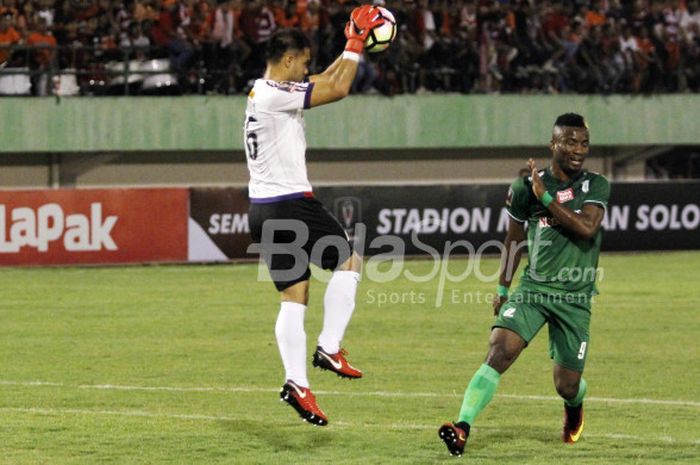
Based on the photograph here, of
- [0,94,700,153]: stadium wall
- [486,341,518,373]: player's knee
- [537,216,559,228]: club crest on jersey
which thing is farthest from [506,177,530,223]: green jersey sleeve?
[0,94,700,153]: stadium wall

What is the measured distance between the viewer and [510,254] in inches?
338

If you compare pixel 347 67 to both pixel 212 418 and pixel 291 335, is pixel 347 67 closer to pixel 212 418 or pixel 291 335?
pixel 291 335

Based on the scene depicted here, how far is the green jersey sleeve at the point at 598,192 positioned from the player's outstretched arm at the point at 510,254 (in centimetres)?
46

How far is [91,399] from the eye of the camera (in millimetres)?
11266

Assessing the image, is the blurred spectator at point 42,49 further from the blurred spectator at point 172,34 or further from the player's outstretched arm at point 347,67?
the player's outstretched arm at point 347,67

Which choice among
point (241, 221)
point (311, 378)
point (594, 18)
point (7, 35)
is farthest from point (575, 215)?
point (594, 18)

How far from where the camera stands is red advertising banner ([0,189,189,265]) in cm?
2330

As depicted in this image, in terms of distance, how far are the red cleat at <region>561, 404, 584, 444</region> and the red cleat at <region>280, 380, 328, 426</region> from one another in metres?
1.70

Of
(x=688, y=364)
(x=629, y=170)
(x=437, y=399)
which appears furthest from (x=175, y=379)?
(x=629, y=170)

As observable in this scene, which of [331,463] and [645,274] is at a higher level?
[331,463]

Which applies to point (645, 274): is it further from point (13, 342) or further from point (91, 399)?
point (91, 399)

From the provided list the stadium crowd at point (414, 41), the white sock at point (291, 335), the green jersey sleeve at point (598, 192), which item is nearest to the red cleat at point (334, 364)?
the white sock at point (291, 335)

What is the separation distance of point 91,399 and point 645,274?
13.8m

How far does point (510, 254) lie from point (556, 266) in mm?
310
